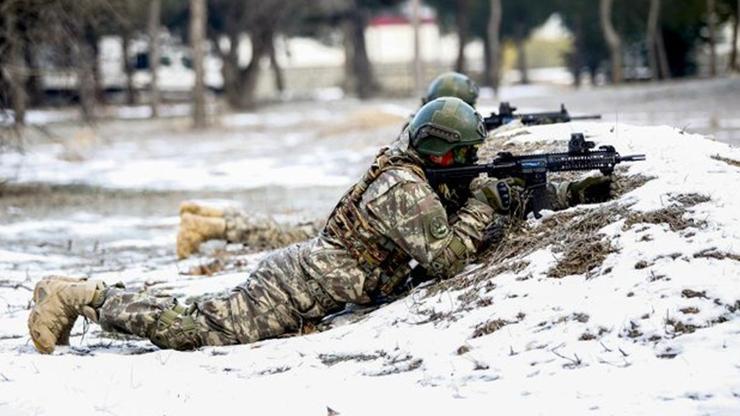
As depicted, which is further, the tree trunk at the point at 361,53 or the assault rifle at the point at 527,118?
the tree trunk at the point at 361,53

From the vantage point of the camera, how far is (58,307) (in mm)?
7039

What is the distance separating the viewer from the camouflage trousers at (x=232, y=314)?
7039mm

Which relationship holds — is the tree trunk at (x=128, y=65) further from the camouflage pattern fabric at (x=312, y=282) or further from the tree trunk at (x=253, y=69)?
the camouflage pattern fabric at (x=312, y=282)

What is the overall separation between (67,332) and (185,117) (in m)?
39.6

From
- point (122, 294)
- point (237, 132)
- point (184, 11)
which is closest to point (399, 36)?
point (184, 11)

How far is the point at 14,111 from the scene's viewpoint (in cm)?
1800

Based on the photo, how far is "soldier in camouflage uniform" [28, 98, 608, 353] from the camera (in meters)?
6.95

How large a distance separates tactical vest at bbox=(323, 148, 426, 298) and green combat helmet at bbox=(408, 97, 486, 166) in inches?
4.8

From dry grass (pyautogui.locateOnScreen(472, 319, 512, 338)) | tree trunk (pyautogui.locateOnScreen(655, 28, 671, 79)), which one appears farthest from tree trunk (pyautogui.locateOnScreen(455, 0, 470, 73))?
dry grass (pyautogui.locateOnScreen(472, 319, 512, 338))

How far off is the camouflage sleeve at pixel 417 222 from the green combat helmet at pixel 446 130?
0.20 meters

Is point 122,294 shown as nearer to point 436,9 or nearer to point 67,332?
point 67,332

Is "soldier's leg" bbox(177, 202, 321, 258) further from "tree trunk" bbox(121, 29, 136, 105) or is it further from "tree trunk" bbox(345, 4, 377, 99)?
"tree trunk" bbox(345, 4, 377, 99)

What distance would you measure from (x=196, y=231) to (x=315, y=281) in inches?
166

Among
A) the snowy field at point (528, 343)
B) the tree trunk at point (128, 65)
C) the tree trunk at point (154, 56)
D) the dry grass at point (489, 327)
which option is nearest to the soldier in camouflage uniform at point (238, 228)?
the snowy field at point (528, 343)
